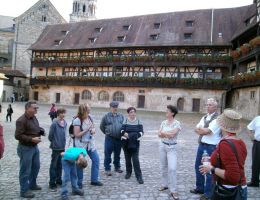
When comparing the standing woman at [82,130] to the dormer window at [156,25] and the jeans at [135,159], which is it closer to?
the jeans at [135,159]

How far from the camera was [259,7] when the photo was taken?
2925 centimetres

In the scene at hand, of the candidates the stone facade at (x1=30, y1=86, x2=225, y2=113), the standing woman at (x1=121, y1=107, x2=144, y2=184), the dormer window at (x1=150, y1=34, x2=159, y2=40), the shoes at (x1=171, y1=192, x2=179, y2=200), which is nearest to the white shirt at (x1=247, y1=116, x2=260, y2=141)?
the shoes at (x1=171, y1=192, x2=179, y2=200)

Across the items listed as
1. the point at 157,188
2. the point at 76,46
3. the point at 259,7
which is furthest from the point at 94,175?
the point at 76,46

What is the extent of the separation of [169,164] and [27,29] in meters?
57.2

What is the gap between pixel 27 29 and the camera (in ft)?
192

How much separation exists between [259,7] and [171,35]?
42.4 ft

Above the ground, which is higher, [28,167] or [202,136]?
[202,136]

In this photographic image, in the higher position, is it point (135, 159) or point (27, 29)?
point (27, 29)

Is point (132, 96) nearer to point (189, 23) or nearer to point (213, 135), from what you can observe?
point (189, 23)

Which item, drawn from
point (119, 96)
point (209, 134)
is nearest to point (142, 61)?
point (119, 96)

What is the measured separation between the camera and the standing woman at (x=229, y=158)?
3.54 metres

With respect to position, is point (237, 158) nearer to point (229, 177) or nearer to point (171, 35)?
point (229, 177)

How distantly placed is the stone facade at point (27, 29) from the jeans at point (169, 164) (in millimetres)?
55572

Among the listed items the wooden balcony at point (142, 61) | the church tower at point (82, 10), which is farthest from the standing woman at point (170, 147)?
the church tower at point (82, 10)
